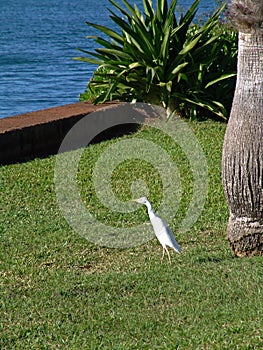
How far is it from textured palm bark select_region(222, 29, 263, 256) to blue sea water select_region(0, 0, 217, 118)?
6458 millimetres

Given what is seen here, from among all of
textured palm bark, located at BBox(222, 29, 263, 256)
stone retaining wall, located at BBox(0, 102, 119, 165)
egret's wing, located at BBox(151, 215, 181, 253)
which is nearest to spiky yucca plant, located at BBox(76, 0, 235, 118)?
stone retaining wall, located at BBox(0, 102, 119, 165)

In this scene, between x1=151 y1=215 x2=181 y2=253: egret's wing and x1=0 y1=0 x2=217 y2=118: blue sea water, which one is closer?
x1=151 y1=215 x2=181 y2=253: egret's wing

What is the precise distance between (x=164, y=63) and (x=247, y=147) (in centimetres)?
439

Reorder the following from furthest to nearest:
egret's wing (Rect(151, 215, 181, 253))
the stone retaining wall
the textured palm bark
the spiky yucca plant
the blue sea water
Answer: the blue sea water, the spiky yucca plant, the stone retaining wall, the textured palm bark, egret's wing (Rect(151, 215, 181, 253))

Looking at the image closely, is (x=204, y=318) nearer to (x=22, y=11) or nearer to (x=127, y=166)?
(x=127, y=166)

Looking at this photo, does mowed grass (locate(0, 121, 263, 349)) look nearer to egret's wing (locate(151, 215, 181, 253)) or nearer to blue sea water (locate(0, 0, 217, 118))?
egret's wing (locate(151, 215, 181, 253))

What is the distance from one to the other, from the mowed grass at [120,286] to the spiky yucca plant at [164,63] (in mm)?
2395

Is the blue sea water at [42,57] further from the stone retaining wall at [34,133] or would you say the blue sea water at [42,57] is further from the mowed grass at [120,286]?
the mowed grass at [120,286]

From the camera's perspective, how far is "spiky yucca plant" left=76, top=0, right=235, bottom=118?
10.9 meters

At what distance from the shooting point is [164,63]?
428 inches

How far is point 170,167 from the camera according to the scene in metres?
9.65

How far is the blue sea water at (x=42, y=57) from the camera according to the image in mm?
21625

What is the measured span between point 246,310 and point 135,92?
19.7ft

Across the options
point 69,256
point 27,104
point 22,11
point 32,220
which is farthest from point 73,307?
point 22,11
